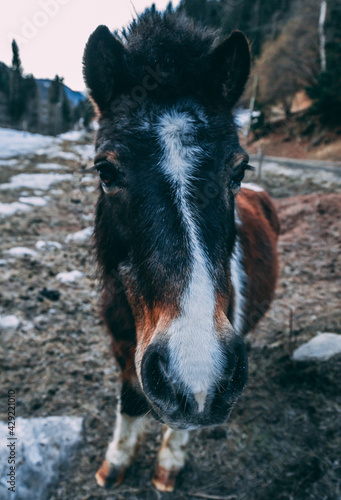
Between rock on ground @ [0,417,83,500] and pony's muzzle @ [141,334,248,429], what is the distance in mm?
1761

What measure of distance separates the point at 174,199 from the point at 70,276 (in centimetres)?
380

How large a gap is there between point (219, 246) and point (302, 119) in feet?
84.4

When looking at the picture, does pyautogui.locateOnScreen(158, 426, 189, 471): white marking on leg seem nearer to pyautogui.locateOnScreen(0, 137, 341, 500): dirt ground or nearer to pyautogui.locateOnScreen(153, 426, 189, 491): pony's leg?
pyautogui.locateOnScreen(153, 426, 189, 491): pony's leg

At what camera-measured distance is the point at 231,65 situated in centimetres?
207

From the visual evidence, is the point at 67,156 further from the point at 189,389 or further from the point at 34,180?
the point at 189,389

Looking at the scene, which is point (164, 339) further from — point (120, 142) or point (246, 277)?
point (246, 277)

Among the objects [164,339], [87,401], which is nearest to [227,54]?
[164,339]

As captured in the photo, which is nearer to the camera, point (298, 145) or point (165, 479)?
point (165, 479)

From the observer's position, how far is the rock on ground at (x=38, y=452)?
7.64 feet

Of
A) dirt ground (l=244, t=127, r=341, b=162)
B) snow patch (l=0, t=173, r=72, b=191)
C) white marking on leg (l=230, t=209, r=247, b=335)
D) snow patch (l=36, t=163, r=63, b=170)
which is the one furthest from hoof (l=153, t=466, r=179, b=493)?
dirt ground (l=244, t=127, r=341, b=162)

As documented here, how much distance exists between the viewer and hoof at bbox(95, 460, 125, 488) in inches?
98.3

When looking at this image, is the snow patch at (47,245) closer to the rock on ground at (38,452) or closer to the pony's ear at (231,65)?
the rock on ground at (38,452)

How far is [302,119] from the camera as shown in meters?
23.0

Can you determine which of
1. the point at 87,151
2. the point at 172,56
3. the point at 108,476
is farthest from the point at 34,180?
the point at 108,476
